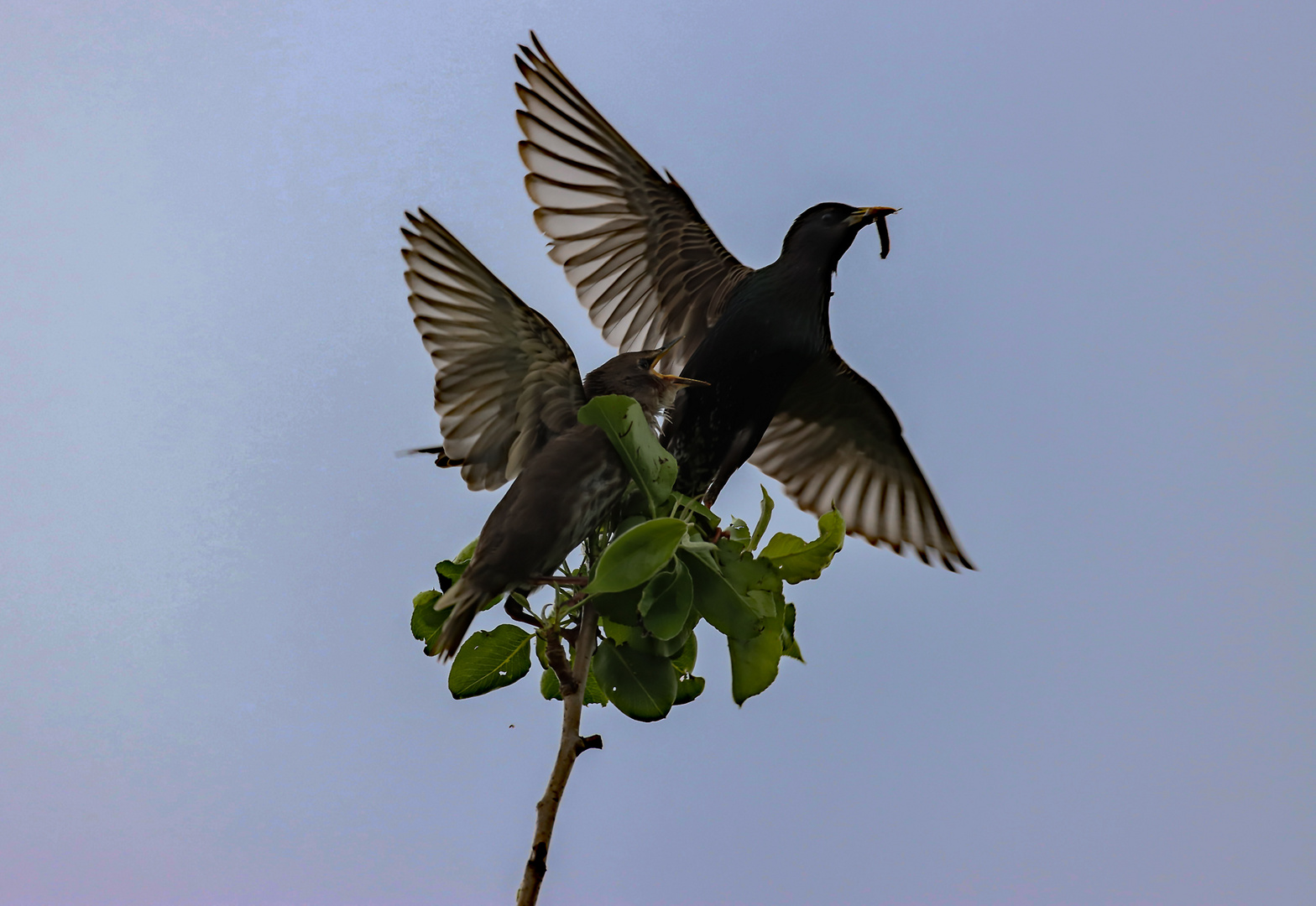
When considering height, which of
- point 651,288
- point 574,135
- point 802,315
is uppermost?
point 574,135

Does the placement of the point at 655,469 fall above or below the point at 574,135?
below

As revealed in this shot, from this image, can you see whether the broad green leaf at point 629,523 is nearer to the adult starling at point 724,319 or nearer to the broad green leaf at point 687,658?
the broad green leaf at point 687,658

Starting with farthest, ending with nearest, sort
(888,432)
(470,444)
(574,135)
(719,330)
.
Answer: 1. (888,432)
2. (574,135)
3. (719,330)
4. (470,444)

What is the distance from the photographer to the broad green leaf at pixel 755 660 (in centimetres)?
206

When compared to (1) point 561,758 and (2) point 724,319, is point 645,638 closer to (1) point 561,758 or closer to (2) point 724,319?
(1) point 561,758

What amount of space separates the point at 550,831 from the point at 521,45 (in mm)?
2158

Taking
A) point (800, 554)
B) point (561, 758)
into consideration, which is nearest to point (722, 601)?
point (800, 554)

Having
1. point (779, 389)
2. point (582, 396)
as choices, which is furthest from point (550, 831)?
point (779, 389)

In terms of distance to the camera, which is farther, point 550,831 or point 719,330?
point 719,330

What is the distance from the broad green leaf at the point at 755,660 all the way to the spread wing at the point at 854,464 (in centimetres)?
135

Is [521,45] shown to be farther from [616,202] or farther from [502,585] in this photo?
[502,585]

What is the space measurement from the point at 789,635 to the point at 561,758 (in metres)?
0.58

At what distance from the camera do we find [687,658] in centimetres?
230

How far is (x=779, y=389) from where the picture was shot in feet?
9.30
